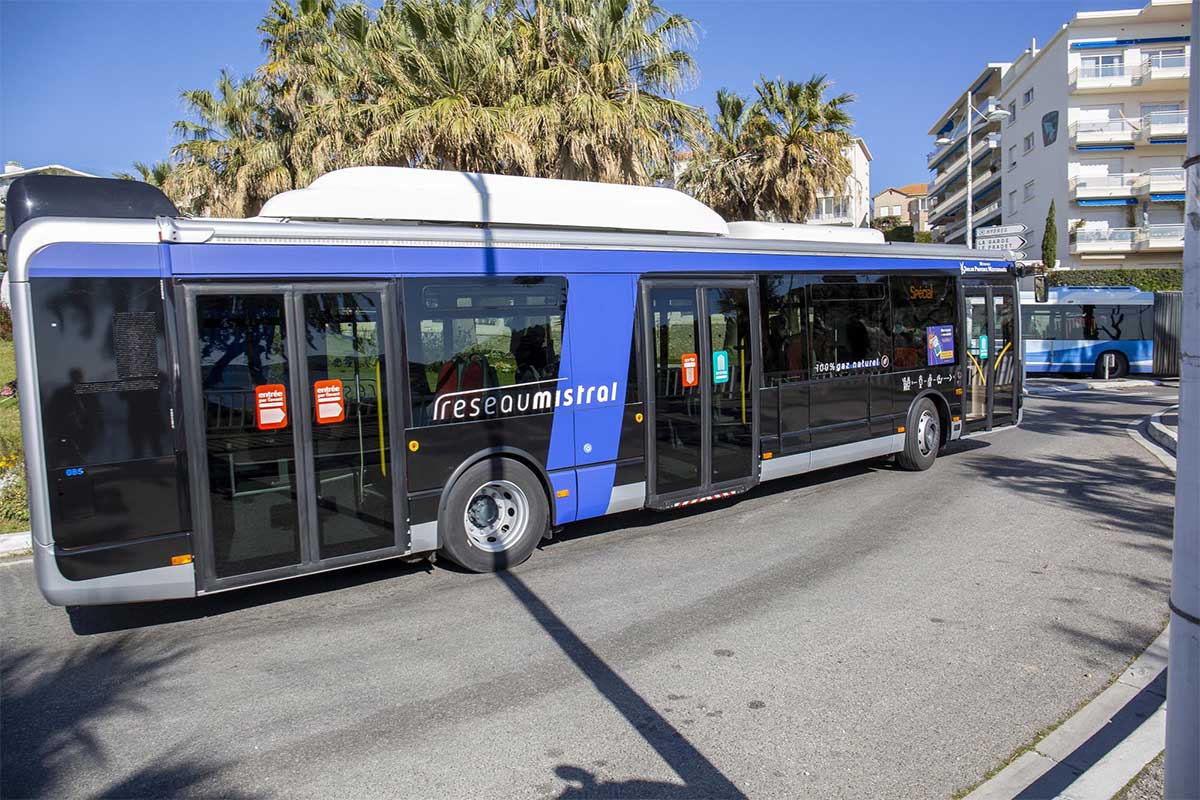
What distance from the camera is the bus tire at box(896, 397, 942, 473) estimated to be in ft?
37.0

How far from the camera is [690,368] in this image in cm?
864

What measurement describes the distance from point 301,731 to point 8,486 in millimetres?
7810

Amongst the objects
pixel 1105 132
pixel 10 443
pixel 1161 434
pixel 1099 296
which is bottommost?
pixel 1161 434

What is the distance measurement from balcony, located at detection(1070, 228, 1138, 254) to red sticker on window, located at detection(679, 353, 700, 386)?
161 ft

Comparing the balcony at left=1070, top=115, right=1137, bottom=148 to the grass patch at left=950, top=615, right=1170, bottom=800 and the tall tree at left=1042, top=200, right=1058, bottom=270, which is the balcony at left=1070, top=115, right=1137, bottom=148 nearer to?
the tall tree at left=1042, top=200, right=1058, bottom=270

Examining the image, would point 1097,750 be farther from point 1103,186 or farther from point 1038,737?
point 1103,186

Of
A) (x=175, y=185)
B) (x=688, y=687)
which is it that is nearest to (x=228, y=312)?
(x=688, y=687)

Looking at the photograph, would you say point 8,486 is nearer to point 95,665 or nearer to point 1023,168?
point 95,665

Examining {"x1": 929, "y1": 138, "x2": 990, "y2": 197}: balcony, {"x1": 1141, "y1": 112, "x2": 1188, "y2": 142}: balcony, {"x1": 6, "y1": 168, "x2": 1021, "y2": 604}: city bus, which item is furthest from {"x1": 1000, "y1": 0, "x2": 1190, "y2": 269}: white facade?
{"x1": 6, "y1": 168, "x2": 1021, "y2": 604}: city bus

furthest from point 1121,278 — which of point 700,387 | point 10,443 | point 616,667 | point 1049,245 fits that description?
point 10,443

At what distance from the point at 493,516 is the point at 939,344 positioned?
7.13 m

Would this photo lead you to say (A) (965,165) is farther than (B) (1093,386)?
Yes

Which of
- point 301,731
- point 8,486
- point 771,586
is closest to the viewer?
point 301,731

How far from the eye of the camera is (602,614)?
6.30m
